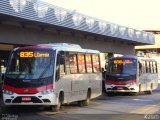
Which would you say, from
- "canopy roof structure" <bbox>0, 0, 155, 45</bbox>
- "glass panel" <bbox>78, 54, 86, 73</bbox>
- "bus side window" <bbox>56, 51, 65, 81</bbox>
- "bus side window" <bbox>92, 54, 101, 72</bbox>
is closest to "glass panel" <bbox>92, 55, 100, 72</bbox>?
"bus side window" <bbox>92, 54, 101, 72</bbox>

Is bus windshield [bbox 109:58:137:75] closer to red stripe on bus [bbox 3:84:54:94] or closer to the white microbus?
the white microbus

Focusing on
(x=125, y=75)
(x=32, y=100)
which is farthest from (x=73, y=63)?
(x=125, y=75)

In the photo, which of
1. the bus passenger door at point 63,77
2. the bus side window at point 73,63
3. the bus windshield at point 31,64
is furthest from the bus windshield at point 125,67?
the bus windshield at point 31,64

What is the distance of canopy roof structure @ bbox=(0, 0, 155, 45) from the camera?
26516 mm

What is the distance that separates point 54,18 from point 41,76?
1308cm

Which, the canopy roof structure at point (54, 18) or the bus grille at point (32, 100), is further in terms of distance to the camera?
the canopy roof structure at point (54, 18)

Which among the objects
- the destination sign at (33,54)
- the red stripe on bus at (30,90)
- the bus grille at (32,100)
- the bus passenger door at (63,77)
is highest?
the destination sign at (33,54)

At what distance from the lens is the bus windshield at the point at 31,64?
19.2 metres

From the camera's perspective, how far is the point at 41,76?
19.1 m

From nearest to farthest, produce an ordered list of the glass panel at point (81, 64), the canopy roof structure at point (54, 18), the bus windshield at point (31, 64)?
the bus windshield at point (31, 64) → the glass panel at point (81, 64) → the canopy roof structure at point (54, 18)

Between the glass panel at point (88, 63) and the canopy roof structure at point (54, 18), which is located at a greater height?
the canopy roof structure at point (54, 18)

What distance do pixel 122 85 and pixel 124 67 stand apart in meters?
1.38

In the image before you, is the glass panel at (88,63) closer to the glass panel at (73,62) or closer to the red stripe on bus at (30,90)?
the glass panel at (73,62)

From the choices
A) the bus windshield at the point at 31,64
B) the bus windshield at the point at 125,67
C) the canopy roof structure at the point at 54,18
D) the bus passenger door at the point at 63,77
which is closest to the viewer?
the bus windshield at the point at 31,64
